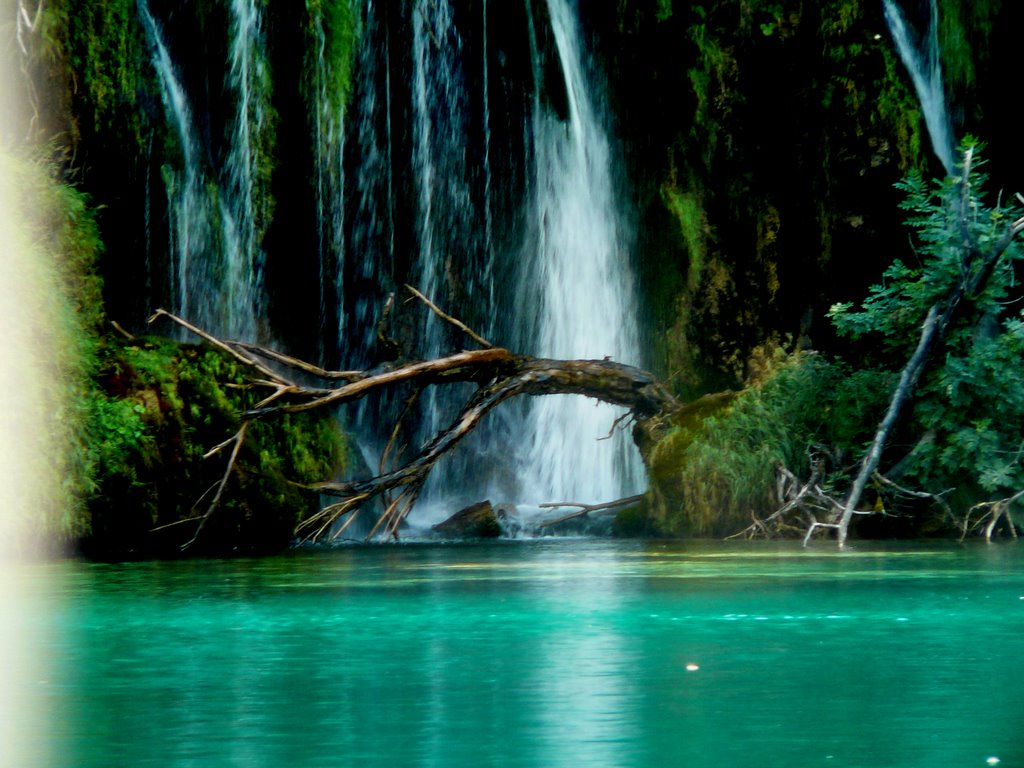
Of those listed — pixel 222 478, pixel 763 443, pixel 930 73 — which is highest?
pixel 930 73

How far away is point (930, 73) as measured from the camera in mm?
20469

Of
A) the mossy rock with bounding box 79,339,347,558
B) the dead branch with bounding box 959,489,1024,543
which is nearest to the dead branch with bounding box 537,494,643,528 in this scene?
the mossy rock with bounding box 79,339,347,558

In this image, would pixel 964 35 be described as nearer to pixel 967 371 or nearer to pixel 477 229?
pixel 967 371

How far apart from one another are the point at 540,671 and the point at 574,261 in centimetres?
1736

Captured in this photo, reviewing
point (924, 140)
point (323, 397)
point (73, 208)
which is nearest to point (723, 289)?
point (924, 140)

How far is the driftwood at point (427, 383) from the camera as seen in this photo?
15.3m

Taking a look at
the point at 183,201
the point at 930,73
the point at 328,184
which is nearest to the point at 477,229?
the point at 328,184

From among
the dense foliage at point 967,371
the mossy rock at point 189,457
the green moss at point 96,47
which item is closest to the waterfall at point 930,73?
the dense foliage at point 967,371

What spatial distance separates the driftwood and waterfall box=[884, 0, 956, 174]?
555 cm

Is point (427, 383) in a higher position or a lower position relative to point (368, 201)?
lower

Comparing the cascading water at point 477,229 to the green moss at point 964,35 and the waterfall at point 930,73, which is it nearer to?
the waterfall at point 930,73

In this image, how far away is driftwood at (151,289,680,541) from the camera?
15.3m

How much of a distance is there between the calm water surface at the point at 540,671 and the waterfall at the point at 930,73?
11720mm

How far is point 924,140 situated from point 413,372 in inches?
318
